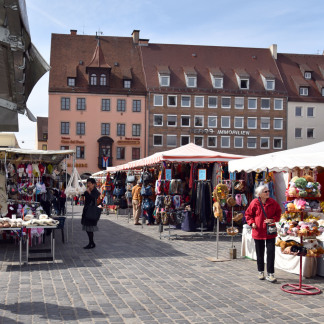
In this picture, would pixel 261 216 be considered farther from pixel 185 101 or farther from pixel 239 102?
pixel 239 102

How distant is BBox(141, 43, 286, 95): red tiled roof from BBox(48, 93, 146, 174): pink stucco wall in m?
3.81

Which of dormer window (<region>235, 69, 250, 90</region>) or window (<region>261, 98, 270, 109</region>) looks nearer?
window (<region>261, 98, 270, 109</region>)

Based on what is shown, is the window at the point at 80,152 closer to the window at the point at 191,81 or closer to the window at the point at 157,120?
the window at the point at 157,120

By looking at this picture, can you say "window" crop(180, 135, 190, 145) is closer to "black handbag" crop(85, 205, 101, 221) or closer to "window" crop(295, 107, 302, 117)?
"window" crop(295, 107, 302, 117)

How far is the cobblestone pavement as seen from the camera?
19.6 ft

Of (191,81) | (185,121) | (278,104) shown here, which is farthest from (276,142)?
(191,81)

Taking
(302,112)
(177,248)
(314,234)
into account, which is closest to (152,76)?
(302,112)

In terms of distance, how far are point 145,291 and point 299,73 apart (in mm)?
52603

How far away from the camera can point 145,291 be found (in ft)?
23.9

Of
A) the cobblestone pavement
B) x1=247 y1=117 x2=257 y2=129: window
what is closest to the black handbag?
the cobblestone pavement

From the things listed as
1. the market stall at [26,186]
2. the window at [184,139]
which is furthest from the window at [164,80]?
the market stall at [26,186]

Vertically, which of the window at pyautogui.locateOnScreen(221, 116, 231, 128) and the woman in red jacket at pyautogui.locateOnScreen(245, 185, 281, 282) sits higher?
the window at pyautogui.locateOnScreen(221, 116, 231, 128)

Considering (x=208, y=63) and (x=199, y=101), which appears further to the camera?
(x=208, y=63)

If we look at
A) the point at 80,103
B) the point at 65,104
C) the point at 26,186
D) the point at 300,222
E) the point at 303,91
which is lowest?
the point at 300,222
